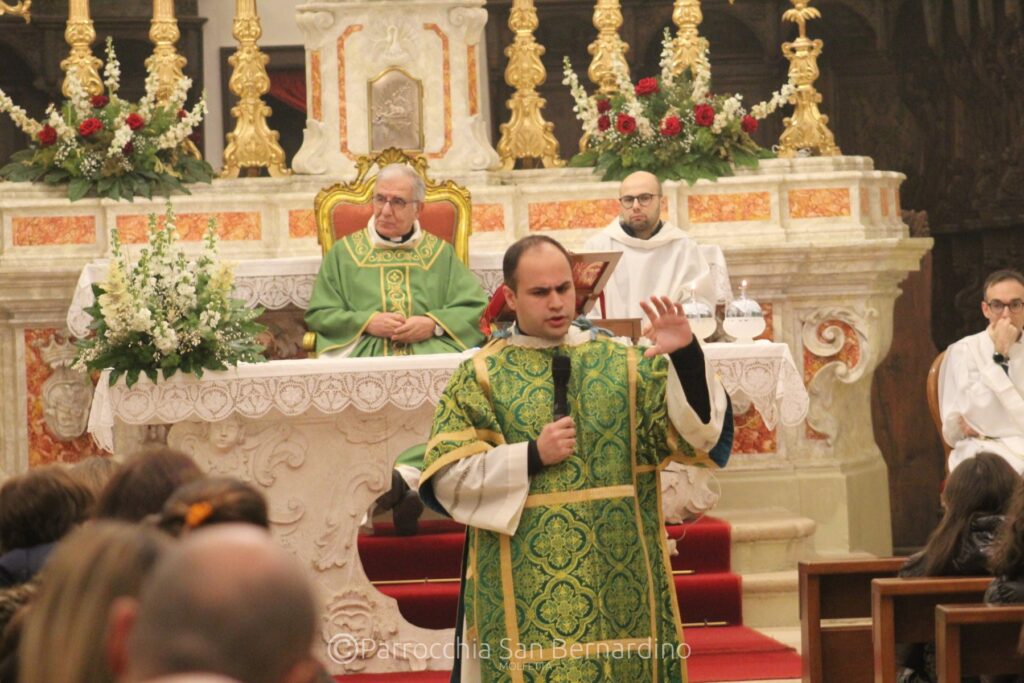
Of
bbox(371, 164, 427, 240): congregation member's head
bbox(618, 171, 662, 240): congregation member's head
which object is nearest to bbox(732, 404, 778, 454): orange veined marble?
bbox(618, 171, 662, 240): congregation member's head

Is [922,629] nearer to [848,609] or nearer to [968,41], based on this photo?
[848,609]

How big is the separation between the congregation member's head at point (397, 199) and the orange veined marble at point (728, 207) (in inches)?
66.3

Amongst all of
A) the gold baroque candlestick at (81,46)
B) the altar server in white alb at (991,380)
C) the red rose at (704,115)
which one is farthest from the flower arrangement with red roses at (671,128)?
the gold baroque candlestick at (81,46)

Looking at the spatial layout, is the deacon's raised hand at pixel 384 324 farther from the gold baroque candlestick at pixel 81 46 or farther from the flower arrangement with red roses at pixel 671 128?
the gold baroque candlestick at pixel 81 46

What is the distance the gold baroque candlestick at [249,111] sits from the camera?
30.2 ft

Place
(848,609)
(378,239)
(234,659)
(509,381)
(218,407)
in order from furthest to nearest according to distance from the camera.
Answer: (378,239)
(218,407)
(848,609)
(509,381)
(234,659)

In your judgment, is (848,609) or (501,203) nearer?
(848,609)

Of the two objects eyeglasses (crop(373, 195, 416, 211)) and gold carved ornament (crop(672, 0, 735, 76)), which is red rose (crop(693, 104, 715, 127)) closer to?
gold carved ornament (crop(672, 0, 735, 76))

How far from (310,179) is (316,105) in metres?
0.41

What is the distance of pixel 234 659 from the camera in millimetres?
1704

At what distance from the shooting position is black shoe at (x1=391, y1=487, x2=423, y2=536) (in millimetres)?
7527

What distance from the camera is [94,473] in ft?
12.7

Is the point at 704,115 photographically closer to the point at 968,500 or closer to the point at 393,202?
the point at 393,202

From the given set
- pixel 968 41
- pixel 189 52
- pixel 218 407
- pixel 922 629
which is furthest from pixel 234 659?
pixel 189 52
